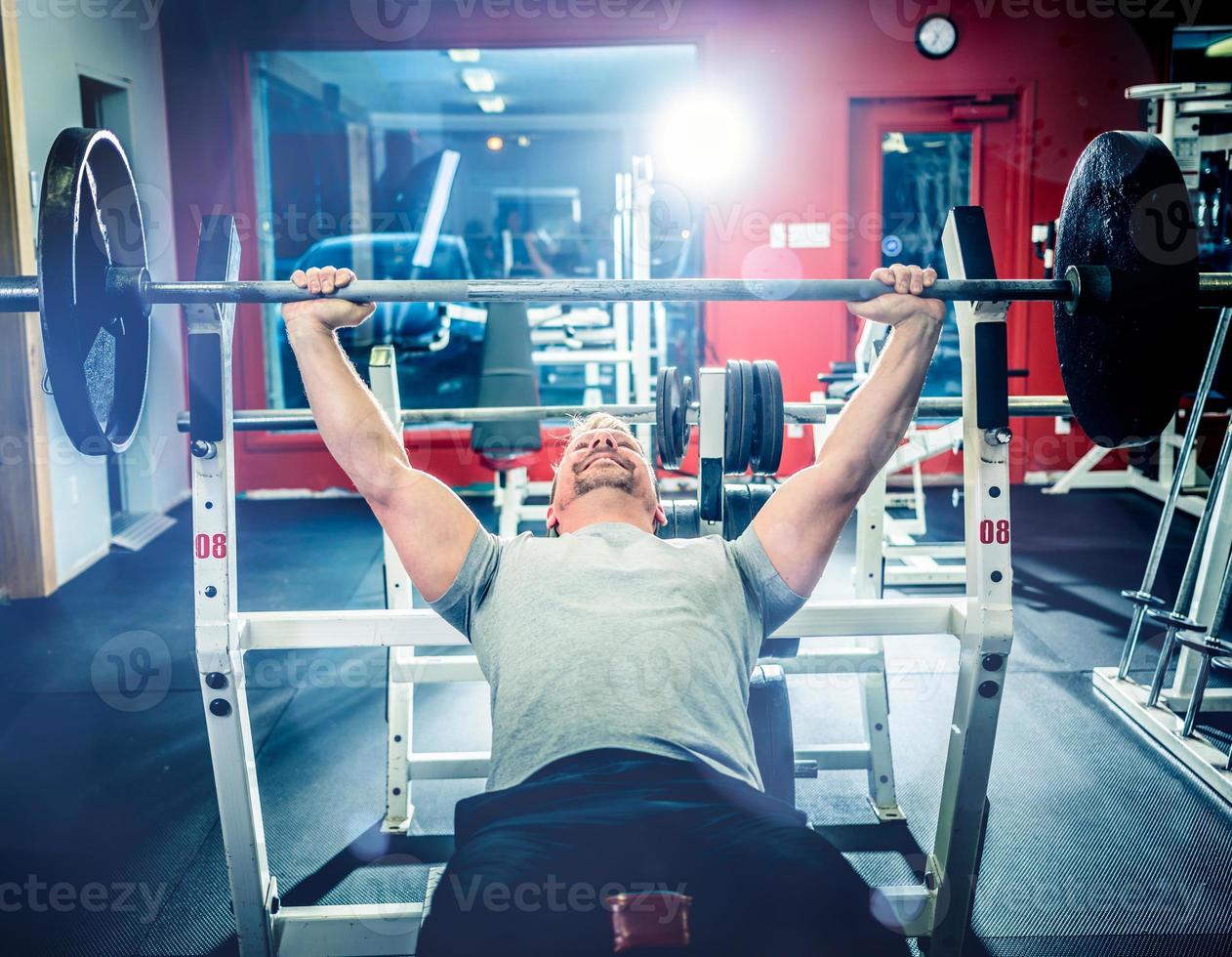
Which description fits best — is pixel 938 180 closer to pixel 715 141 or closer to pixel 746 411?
pixel 715 141

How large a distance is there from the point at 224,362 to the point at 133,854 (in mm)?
1203

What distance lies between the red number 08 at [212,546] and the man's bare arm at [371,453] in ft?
0.72

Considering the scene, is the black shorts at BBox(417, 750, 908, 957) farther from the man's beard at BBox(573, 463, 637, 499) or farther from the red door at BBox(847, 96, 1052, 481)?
the red door at BBox(847, 96, 1052, 481)

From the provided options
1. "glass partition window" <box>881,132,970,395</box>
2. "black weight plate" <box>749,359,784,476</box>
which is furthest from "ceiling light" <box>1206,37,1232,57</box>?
"black weight plate" <box>749,359,784,476</box>

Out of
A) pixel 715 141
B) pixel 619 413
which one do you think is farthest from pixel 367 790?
pixel 715 141

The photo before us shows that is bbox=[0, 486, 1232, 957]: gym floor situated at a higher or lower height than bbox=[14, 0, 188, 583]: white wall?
lower

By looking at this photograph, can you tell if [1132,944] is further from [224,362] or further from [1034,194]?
[1034,194]

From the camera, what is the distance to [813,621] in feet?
5.45

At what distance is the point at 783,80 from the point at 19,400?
3818 millimetres

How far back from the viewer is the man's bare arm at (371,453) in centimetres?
147

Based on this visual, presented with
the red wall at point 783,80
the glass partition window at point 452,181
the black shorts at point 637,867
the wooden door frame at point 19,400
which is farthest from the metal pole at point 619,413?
the red wall at point 783,80

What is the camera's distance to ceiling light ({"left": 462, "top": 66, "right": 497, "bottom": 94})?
7.06 m

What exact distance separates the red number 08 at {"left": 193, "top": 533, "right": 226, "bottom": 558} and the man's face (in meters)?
0.51

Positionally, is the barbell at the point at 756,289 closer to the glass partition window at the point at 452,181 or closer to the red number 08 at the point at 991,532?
the red number 08 at the point at 991,532
